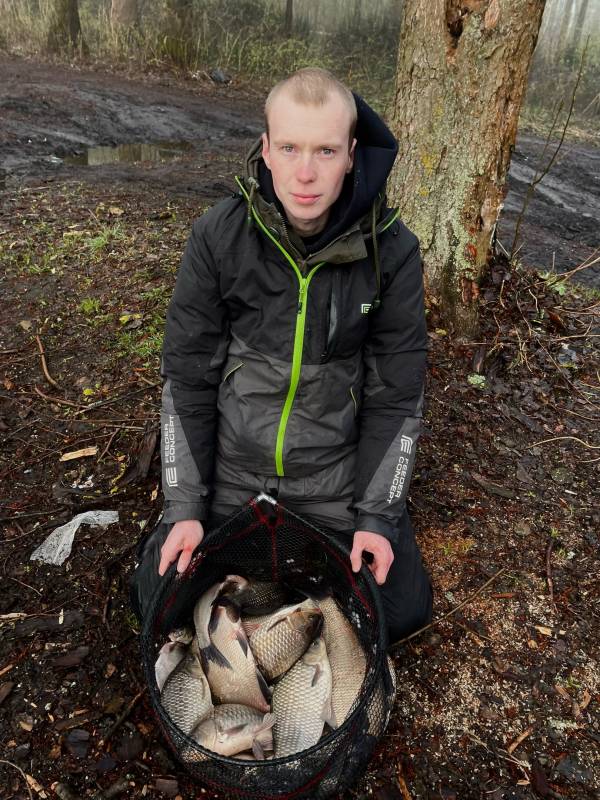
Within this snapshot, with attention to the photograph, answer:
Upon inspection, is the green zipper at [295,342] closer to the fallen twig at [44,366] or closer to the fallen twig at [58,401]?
the fallen twig at [58,401]

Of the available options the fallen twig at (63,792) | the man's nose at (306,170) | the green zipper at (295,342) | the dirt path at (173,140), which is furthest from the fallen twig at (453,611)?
the dirt path at (173,140)

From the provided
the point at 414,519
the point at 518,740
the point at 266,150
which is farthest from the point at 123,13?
the point at 518,740

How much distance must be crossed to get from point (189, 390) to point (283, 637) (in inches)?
38.9

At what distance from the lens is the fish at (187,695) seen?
80.0 inches

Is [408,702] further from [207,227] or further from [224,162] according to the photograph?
[224,162]

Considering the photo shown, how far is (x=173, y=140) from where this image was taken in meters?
9.43

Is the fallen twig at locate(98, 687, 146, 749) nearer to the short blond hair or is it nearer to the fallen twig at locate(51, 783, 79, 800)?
the fallen twig at locate(51, 783, 79, 800)

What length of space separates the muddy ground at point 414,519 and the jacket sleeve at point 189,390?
57 cm

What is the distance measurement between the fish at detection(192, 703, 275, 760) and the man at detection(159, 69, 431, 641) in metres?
0.54

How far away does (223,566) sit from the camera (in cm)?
254

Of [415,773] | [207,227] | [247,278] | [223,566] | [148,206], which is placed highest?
[207,227]

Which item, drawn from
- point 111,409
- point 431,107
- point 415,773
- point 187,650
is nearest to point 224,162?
point 431,107

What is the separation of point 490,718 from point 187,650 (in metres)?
1.14

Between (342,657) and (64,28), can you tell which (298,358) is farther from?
(64,28)
